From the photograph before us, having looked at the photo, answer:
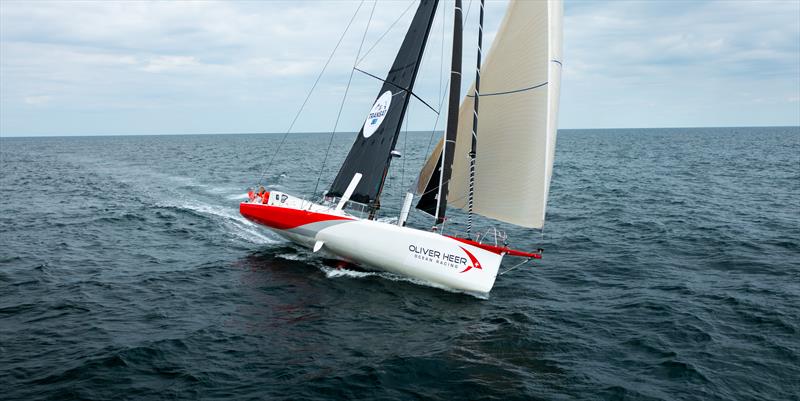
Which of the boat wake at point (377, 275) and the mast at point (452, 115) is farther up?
the mast at point (452, 115)

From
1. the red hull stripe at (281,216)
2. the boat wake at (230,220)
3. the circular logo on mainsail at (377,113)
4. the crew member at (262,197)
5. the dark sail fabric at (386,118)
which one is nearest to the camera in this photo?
the red hull stripe at (281,216)

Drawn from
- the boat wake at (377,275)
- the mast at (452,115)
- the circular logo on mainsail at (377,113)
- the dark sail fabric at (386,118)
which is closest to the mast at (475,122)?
the mast at (452,115)

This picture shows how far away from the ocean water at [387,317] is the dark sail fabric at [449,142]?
6.50 feet

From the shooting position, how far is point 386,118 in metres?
16.9

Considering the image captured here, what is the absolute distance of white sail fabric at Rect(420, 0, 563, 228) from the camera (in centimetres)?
1315

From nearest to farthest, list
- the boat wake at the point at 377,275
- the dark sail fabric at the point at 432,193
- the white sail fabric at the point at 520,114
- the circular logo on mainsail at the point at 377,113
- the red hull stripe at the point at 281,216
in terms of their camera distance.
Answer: the white sail fabric at the point at 520,114, the boat wake at the point at 377,275, the dark sail fabric at the point at 432,193, the red hull stripe at the point at 281,216, the circular logo on mainsail at the point at 377,113

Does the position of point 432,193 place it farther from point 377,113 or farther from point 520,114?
point 520,114

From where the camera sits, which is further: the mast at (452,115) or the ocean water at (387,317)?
the mast at (452,115)

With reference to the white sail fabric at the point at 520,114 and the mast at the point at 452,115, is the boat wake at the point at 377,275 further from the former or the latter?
the white sail fabric at the point at 520,114

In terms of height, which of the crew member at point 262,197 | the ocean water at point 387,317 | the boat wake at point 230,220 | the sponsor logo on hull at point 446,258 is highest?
the crew member at point 262,197

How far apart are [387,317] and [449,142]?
5209 mm

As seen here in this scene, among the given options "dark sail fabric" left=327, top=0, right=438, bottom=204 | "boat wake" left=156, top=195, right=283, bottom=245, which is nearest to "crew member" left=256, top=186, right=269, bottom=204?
"boat wake" left=156, top=195, right=283, bottom=245

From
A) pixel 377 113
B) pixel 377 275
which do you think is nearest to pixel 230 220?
pixel 377 113

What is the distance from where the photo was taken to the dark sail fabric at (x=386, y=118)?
16.4m
